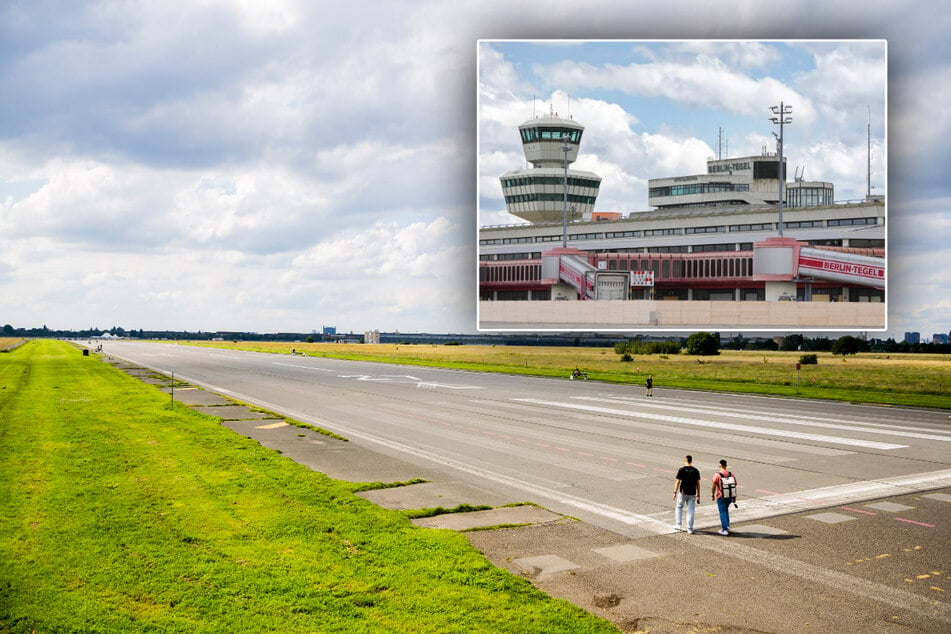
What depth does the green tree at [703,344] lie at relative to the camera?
271 feet

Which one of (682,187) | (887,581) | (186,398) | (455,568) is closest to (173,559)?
(455,568)

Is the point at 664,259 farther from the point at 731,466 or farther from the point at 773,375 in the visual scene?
the point at 731,466

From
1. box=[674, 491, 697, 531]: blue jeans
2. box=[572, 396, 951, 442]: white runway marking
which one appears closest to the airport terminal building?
box=[572, 396, 951, 442]: white runway marking

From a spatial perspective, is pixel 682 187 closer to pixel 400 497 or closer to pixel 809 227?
pixel 809 227

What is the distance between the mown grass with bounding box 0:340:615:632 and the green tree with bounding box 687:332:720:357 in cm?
6842

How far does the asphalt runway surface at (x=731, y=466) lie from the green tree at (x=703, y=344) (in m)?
38.8

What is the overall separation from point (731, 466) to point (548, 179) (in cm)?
8179

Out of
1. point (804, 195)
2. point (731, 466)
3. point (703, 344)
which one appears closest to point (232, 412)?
point (731, 466)

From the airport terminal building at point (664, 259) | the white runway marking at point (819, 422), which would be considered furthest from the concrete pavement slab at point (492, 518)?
the airport terminal building at point (664, 259)

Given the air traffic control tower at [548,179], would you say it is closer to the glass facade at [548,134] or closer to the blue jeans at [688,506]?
the glass facade at [548,134]

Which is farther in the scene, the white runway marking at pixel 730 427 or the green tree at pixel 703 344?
the green tree at pixel 703 344

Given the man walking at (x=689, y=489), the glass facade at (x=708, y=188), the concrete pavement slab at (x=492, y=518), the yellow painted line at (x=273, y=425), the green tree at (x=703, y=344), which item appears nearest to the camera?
the man walking at (x=689, y=489)

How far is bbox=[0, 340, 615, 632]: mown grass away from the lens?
10.0 meters

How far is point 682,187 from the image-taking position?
135000 millimetres
